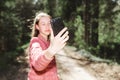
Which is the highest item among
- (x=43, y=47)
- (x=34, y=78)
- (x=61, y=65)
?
(x=43, y=47)

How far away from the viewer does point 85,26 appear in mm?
29000

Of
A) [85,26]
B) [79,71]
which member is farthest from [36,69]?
[85,26]

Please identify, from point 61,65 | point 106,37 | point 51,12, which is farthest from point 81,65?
point 51,12

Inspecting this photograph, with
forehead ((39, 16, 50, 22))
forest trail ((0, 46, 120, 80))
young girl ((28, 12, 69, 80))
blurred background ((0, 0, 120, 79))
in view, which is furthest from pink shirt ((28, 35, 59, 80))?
blurred background ((0, 0, 120, 79))

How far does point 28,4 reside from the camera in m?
62.2

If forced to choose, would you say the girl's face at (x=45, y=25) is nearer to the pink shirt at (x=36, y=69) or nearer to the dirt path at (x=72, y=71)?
the pink shirt at (x=36, y=69)

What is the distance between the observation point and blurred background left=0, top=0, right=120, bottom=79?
24641 millimetres

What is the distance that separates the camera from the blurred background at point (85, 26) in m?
24.6

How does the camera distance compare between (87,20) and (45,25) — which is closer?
(45,25)

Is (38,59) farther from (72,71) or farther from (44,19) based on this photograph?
(72,71)

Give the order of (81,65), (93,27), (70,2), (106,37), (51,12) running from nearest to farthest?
1. (81,65)
2. (93,27)
3. (106,37)
4. (70,2)
5. (51,12)

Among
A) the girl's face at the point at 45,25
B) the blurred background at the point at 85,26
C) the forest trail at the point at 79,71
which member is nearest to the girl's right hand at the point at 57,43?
the girl's face at the point at 45,25

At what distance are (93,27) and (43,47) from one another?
67.9 feet

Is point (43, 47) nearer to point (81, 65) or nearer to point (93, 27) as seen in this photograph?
point (81, 65)
